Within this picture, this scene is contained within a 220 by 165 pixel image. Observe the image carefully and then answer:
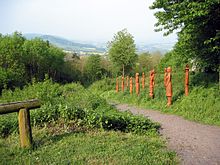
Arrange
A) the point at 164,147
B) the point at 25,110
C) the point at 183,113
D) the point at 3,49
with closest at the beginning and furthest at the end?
the point at 25,110 → the point at 164,147 → the point at 183,113 → the point at 3,49

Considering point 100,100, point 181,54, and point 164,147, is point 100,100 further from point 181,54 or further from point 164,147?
Result: point 164,147

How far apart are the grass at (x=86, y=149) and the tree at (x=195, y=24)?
5.29 metres

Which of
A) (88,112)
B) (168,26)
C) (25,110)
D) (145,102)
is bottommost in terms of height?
(145,102)

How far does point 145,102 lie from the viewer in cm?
1656

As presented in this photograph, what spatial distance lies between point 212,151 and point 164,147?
114 centimetres

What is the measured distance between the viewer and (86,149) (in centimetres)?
671

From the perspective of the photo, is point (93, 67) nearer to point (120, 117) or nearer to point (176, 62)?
point (176, 62)

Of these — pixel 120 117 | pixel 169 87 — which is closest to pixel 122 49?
pixel 169 87

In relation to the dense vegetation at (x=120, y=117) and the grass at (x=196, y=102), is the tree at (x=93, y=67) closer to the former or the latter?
the dense vegetation at (x=120, y=117)

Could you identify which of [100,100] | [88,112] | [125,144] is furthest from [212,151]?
[100,100]

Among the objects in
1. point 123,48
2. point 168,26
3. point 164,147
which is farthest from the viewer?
point 123,48

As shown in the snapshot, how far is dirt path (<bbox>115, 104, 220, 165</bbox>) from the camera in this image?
6.61m

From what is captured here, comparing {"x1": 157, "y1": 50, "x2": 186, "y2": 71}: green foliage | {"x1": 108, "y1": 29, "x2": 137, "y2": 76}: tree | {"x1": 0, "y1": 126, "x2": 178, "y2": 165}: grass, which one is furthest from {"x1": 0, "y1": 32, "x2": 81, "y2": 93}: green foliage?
{"x1": 0, "y1": 126, "x2": 178, "y2": 165}: grass

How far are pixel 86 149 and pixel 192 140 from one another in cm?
318
